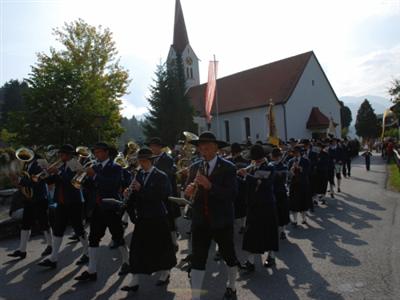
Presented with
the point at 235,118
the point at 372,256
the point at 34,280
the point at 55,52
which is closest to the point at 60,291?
the point at 34,280

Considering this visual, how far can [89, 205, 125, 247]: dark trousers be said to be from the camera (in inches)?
217

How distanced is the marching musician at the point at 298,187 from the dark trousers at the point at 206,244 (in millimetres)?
4452

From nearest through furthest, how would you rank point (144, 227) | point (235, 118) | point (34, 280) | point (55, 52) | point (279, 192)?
point (144, 227), point (34, 280), point (279, 192), point (55, 52), point (235, 118)

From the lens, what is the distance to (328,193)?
1338cm

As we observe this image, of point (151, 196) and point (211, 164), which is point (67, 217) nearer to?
point (151, 196)

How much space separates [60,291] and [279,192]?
4.35 metres

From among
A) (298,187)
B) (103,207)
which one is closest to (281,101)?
(298,187)

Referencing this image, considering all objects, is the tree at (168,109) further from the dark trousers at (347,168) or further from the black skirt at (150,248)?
the black skirt at (150,248)

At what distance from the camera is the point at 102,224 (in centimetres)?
559

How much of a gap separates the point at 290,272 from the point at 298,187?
3529 mm

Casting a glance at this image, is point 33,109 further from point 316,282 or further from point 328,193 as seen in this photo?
point 316,282

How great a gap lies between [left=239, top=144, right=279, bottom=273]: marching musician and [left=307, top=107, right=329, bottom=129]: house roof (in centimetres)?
3400

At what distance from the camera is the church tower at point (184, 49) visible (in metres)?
53.8

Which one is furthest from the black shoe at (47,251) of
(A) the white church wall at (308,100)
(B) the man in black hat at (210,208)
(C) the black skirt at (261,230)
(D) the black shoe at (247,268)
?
(A) the white church wall at (308,100)
